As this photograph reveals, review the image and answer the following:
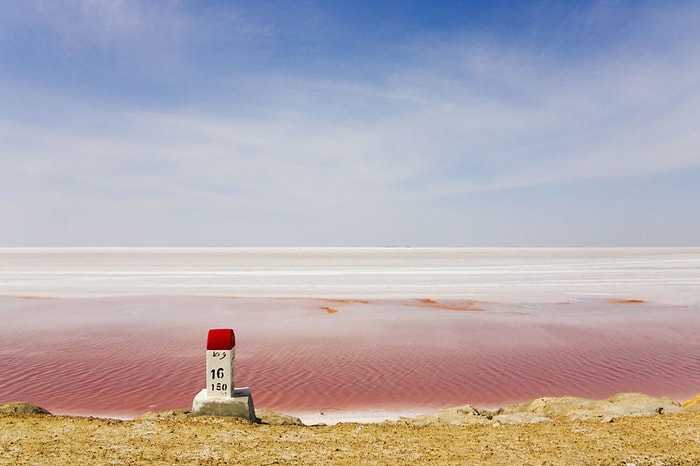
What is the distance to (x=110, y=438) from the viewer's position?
7.61 metres

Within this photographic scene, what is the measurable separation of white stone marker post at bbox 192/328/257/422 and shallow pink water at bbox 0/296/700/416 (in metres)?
2.51

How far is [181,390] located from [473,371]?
7.58 meters

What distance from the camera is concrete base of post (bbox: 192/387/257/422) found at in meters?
8.84

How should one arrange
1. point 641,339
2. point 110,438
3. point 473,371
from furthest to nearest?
point 641,339 < point 473,371 < point 110,438

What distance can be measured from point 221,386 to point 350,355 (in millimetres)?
7134

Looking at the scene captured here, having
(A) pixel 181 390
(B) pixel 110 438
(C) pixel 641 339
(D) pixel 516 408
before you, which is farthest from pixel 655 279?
(B) pixel 110 438

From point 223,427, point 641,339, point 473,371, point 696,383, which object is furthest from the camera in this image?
point 641,339

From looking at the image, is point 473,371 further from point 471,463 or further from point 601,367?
point 471,463

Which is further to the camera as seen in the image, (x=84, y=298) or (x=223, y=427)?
(x=84, y=298)

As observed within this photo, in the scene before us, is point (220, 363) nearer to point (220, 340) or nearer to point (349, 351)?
point (220, 340)

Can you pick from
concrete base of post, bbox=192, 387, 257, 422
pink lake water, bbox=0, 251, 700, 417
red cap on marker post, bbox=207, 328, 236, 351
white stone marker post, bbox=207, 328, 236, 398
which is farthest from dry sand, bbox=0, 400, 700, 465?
pink lake water, bbox=0, 251, 700, 417

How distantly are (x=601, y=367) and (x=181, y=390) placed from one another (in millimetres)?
11282

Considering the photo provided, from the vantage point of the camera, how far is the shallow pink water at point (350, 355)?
12094mm

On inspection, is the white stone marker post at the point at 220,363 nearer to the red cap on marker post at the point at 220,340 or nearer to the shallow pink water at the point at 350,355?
the red cap on marker post at the point at 220,340
